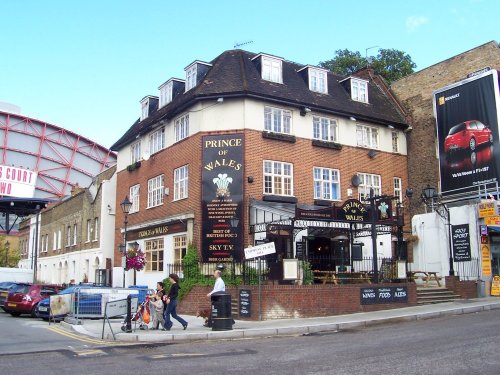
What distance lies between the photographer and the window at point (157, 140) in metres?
29.7

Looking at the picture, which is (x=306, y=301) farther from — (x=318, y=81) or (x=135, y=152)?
(x=135, y=152)

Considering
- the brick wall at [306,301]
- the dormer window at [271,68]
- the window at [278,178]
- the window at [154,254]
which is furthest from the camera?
the window at [154,254]

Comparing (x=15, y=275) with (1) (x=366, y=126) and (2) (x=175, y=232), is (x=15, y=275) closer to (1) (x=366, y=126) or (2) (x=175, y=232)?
(2) (x=175, y=232)

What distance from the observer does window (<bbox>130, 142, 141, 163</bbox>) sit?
32.7m

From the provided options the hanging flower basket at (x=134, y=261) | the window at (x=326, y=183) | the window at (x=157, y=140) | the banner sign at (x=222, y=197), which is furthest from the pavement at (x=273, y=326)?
the window at (x=157, y=140)

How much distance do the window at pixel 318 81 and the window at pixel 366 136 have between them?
112 inches

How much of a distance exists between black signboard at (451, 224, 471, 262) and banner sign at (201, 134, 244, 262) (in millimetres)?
10218

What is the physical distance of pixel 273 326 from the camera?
16.3 metres

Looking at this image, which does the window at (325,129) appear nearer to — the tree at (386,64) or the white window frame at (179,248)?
the white window frame at (179,248)

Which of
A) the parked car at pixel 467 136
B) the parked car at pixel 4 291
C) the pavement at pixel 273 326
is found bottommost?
the pavement at pixel 273 326

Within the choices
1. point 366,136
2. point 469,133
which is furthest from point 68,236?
point 469,133

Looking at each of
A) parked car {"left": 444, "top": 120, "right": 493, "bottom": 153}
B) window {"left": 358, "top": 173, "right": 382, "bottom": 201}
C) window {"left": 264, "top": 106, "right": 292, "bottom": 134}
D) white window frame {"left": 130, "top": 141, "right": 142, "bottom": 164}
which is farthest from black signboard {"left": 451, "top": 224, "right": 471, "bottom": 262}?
white window frame {"left": 130, "top": 141, "right": 142, "bottom": 164}

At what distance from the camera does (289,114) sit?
27.2 meters

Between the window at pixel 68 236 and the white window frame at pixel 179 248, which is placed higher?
the window at pixel 68 236
